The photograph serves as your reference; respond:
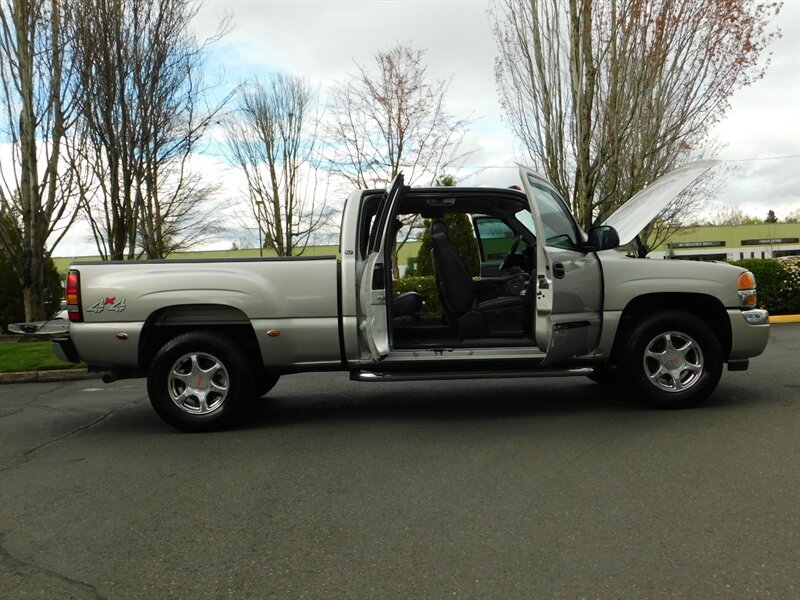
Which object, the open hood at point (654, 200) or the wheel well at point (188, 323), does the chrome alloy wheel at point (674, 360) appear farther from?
the wheel well at point (188, 323)

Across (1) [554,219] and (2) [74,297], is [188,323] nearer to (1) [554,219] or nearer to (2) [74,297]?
(2) [74,297]

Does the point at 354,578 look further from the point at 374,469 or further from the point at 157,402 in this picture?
the point at 157,402

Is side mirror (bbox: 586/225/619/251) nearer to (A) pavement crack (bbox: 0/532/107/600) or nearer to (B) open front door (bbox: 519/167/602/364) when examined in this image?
(B) open front door (bbox: 519/167/602/364)

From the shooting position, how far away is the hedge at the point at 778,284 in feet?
48.4

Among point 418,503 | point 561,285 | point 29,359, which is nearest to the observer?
point 418,503

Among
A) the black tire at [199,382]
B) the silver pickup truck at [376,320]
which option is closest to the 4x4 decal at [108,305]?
the silver pickup truck at [376,320]

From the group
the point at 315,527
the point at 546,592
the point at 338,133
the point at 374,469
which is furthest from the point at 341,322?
the point at 338,133

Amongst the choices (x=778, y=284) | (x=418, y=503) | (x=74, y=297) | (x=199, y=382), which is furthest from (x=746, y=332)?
(x=778, y=284)

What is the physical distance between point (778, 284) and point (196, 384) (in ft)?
43.6

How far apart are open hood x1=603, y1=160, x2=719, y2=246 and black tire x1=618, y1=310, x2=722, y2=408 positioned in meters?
0.78

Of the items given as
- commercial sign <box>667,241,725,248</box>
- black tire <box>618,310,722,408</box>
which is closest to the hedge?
black tire <box>618,310,722,408</box>

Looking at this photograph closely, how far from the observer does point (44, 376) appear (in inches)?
390

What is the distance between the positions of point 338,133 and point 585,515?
22662mm

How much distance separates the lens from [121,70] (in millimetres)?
11977
